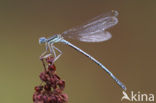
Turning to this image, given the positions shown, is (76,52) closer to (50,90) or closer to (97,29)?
(97,29)

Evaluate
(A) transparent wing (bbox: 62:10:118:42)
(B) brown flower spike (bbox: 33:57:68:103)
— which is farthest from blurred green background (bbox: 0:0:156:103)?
(B) brown flower spike (bbox: 33:57:68:103)

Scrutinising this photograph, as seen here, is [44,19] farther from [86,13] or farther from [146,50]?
[146,50]

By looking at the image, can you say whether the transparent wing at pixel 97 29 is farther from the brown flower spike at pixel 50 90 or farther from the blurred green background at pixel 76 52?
the blurred green background at pixel 76 52

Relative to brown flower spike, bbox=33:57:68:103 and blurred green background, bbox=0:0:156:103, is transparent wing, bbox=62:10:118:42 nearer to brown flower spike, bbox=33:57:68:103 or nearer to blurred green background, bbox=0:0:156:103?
brown flower spike, bbox=33:57:68:103

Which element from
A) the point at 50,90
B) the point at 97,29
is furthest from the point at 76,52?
the point at 50,90

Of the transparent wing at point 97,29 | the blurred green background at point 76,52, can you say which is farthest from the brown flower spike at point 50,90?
the blurred green background at point 76,52

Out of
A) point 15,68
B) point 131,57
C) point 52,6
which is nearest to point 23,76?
point 15,68
